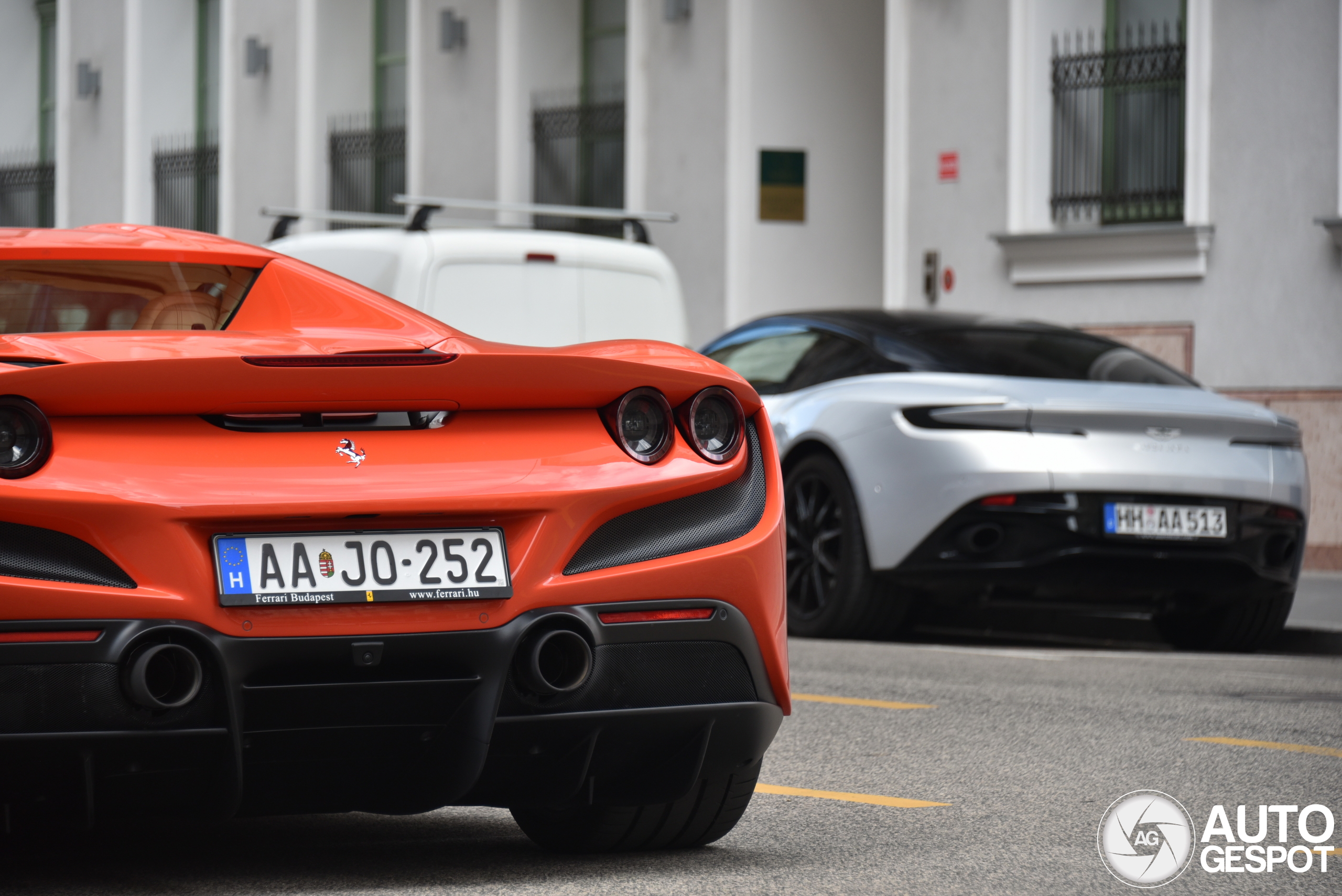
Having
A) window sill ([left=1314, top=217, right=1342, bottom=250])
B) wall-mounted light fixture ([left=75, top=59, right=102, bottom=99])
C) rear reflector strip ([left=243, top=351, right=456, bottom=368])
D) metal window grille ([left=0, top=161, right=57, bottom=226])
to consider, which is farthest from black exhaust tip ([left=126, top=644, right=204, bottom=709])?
metal window grille ([left=0, top=161, right=57, bottom=226])

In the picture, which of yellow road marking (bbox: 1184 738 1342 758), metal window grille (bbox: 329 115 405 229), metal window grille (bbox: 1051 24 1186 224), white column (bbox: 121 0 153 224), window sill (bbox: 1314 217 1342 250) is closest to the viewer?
yellow road marking (bbox: 1184 738 1342 758)

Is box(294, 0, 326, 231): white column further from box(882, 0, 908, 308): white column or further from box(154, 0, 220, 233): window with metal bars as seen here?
box(882, 0, 908, 308): white column

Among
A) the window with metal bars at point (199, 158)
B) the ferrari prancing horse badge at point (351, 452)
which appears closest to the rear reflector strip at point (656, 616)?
the ferrari prancing horse badge at point (351, 452)

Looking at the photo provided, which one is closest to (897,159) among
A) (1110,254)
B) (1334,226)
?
(1110,254)

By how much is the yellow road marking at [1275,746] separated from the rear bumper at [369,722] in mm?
2374

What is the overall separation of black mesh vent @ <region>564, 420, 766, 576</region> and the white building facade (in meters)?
10.6

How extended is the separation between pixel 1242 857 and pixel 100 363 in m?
2.45

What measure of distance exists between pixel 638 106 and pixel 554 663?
50.1ft

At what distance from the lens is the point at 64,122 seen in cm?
2509

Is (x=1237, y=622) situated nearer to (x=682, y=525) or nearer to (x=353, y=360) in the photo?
(x=682, y=525)

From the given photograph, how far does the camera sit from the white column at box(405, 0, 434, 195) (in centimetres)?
2048

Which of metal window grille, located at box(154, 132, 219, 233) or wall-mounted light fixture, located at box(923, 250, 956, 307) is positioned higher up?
metal window grille, located at box(154, 132, 219, 233)

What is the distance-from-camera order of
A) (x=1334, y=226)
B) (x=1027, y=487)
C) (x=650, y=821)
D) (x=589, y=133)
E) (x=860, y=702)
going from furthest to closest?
1. (x=589, y=133)
2. (x=1334, y=226)
3. (x=1027, y=487)
4. (x=860, y=702)
5. (x=650, y=821)

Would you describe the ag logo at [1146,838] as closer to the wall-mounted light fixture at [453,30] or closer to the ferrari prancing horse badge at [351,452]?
the ferrari prancing horse badge at [351,452]
